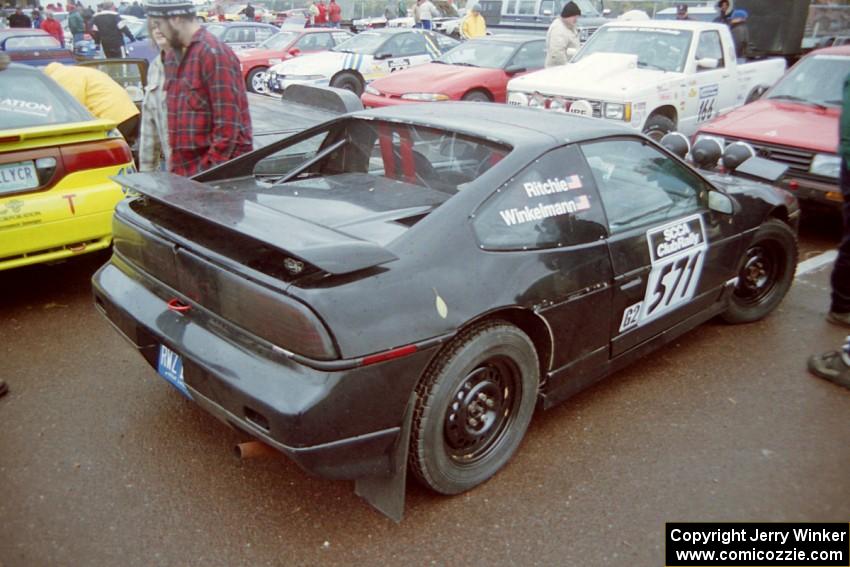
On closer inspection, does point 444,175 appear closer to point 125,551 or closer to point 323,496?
point 323,496

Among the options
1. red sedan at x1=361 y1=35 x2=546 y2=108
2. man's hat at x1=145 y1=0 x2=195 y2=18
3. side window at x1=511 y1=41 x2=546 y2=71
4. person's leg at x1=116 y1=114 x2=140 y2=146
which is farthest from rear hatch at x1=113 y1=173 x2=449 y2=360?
side window at x1=511 y1=41 x2=546 y2=71

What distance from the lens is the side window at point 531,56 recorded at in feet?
35.3

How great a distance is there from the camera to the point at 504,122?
3.25m

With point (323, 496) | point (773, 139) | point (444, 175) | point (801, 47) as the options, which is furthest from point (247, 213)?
point (801, 47)

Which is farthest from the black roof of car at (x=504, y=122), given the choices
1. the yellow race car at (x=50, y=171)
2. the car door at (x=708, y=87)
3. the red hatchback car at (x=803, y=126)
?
the car door at (x=708, y=87)

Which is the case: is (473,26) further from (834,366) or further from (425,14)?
(834,366)

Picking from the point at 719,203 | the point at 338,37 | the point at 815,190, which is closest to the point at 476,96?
the point at 815,190

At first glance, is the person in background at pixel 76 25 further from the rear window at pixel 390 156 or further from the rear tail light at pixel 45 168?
the rear window at pixel 390 156

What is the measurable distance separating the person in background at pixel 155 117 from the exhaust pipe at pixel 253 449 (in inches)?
91.2

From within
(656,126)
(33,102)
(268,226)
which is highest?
(33,102)

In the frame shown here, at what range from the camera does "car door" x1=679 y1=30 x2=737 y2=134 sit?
816 cm

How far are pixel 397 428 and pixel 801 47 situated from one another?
16035mm

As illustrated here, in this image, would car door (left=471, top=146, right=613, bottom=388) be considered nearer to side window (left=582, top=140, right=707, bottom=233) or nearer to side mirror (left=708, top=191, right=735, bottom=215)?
side window (left=582, top=140, right=707, bottom=233)

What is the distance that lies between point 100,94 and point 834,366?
604cm
